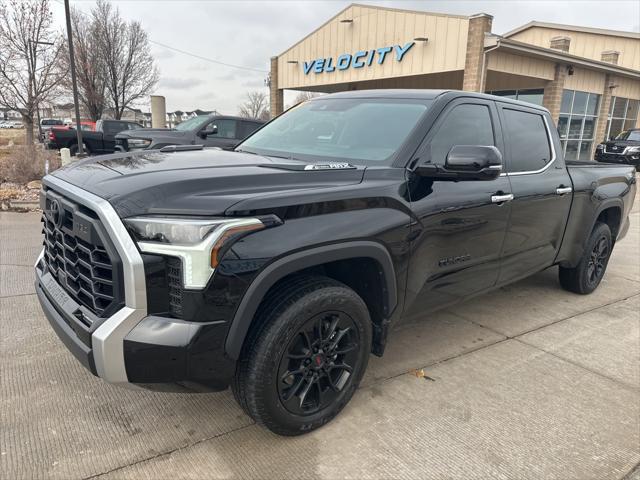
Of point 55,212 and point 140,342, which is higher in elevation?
point 55,212

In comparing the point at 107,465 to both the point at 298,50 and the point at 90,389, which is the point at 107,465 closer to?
the point at 90,389

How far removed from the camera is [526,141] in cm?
396

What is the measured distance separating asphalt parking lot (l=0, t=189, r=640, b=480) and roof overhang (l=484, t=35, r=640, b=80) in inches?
457

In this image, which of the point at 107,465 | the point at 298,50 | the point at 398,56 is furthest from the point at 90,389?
the point at 298,50

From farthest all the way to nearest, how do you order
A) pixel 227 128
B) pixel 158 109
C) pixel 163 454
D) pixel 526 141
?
pixel 158 109
pixel 227 128
pixel 526 141
pixel 163 454

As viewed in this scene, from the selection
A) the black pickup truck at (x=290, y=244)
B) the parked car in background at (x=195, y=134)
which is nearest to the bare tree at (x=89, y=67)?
the parked car in background at (x=195, y=134)

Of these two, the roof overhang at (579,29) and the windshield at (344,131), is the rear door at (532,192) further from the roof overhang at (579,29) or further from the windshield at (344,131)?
the roof overhang at (579,29)

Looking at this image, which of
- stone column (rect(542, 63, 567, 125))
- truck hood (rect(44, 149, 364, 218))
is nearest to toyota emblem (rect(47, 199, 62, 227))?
truck hood (rect(44, 149, 364, 218))

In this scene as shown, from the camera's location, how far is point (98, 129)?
722 inches

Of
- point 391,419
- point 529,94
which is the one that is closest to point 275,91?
point 529,94

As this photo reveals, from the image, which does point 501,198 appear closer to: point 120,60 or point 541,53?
point 541,53

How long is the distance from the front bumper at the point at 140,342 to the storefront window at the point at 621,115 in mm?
23268

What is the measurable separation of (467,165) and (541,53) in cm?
1448

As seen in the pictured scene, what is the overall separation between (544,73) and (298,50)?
1052 centimetres
